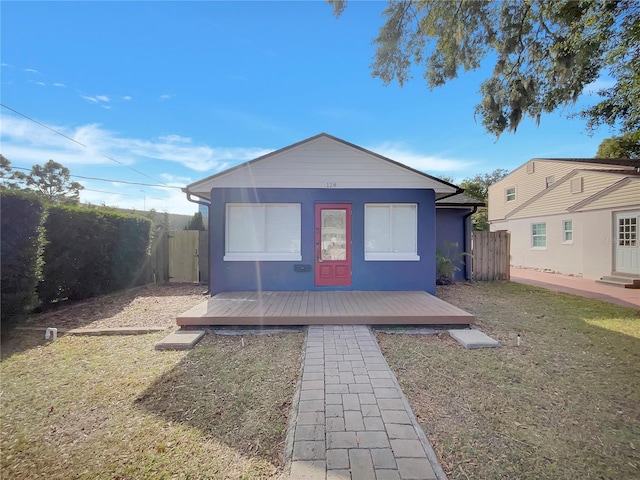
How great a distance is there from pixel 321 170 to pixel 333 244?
1993 mm

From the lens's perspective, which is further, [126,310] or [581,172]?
[581,172]

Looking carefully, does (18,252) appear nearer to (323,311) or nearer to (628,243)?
(323,311)

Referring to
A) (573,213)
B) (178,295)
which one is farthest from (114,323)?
(573,213)

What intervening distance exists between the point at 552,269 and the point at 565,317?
1003 centimetres

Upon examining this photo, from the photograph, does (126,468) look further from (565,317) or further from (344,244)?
(565,317)

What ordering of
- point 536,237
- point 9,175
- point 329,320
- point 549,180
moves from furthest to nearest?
point 9,175
point 549,180
point 536,237
point 329,320

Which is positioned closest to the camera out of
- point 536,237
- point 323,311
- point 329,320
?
point 329,320

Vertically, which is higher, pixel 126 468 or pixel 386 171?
pixel 386 171

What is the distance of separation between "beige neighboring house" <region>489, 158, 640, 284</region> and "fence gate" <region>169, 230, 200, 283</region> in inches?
622

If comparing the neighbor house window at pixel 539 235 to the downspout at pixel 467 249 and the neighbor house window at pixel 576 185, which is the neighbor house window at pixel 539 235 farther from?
the downspout at pixel 467 249

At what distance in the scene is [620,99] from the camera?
6.21m

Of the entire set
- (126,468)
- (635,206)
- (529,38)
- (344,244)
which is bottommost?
(126,468)

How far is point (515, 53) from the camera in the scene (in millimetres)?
6648

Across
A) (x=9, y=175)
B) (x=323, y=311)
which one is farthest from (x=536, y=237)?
(x=9, y=175)
